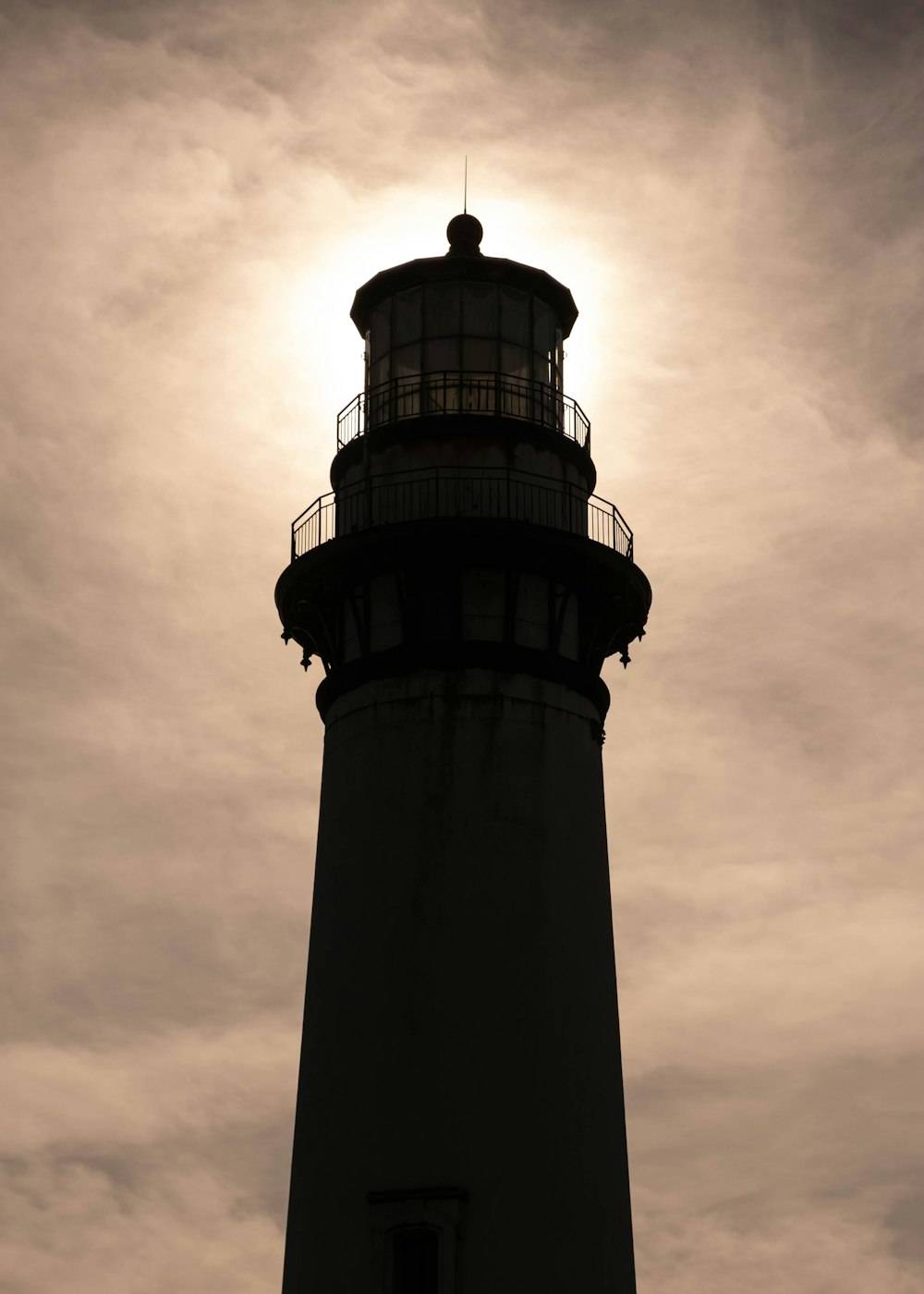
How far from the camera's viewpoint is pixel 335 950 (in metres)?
32.5

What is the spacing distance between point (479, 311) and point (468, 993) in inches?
497

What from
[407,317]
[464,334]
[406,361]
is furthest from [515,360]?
[407,317]

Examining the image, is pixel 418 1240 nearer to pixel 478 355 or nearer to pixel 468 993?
pixel 468 993

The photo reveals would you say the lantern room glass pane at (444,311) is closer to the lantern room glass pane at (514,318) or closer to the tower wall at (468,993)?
the lantern room glass pane at (514,318)

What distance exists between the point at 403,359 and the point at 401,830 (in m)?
9.10

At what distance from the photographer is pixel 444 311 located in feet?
120

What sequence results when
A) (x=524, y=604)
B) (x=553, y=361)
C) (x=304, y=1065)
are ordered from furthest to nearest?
(x=553, y=361)
(x=524, y=604)
(x=304, y=1065)

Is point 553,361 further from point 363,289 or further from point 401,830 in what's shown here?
point 401,830

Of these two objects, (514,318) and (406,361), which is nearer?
(406,361)

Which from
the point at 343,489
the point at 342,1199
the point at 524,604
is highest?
the point at 343,489

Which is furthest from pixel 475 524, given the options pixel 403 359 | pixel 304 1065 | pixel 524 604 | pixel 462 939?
pixel 304 1065

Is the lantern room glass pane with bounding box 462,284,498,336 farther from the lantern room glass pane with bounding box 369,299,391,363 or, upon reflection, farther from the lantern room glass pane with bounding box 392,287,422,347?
the lantern room glass pane with bounding box 369,299,391,363

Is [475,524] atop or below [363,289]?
below

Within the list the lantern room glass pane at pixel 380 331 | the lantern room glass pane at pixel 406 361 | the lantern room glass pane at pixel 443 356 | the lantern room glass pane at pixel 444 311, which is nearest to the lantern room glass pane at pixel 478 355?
the lantern room glass pane at pixel 443 356
